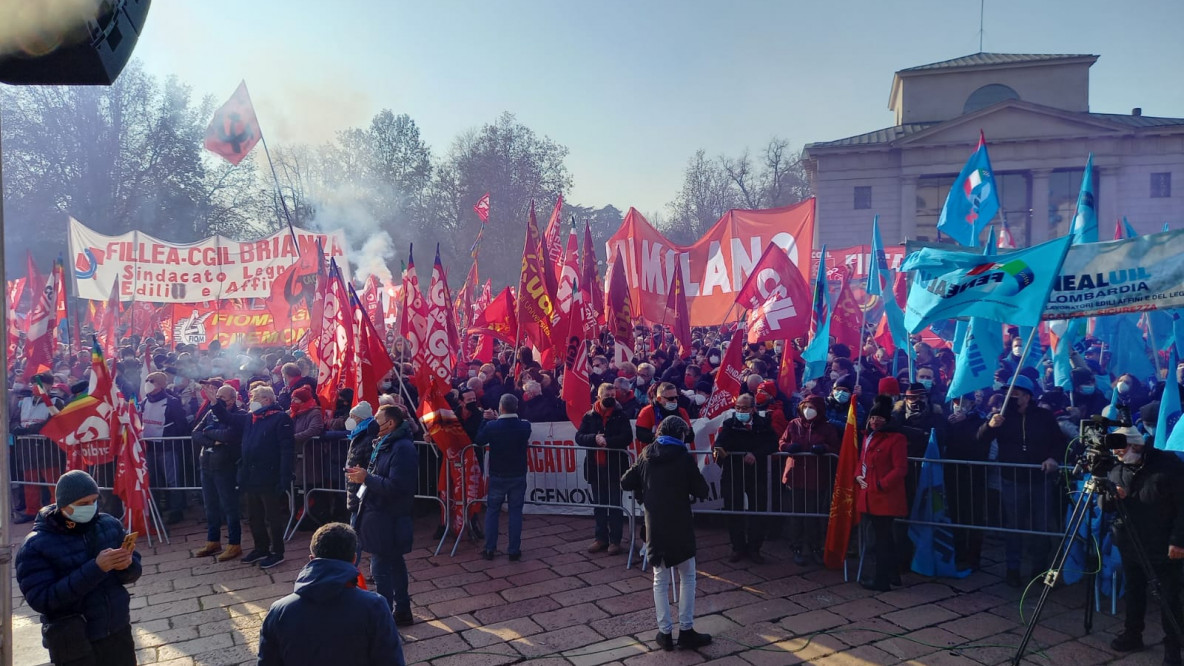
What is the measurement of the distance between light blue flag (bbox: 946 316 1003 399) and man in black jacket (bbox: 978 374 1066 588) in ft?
2.46

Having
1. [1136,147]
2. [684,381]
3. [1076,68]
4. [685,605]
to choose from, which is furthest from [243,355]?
[1076,68]

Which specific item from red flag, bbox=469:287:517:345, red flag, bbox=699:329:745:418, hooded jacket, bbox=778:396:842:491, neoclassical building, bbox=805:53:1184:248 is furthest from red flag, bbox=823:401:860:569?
neoclassical building, bbox=805:53:1184:248

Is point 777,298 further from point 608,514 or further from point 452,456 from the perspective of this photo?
point 452,456

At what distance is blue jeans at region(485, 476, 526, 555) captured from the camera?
8.16 meters

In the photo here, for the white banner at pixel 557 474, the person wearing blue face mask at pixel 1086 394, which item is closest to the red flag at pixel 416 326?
the white banner at pixel 557 474

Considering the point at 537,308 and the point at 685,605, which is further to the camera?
the point at 537,308

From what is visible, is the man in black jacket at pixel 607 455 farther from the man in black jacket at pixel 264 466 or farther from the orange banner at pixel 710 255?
the orange banner at pixel 710 255

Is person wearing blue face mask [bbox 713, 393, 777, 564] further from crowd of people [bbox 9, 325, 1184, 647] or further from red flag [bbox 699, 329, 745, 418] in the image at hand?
red flag [bbox 699, 329, 745, 418]

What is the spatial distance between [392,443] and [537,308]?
574 cm

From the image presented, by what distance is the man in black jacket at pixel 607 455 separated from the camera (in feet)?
27.7

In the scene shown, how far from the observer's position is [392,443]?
639cm

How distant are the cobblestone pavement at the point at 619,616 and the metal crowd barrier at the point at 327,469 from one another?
3.47ft

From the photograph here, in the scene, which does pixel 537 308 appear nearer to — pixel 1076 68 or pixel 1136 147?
pixel 1136 147

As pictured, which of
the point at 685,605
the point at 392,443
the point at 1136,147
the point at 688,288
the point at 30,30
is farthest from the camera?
the point at 1136,147
